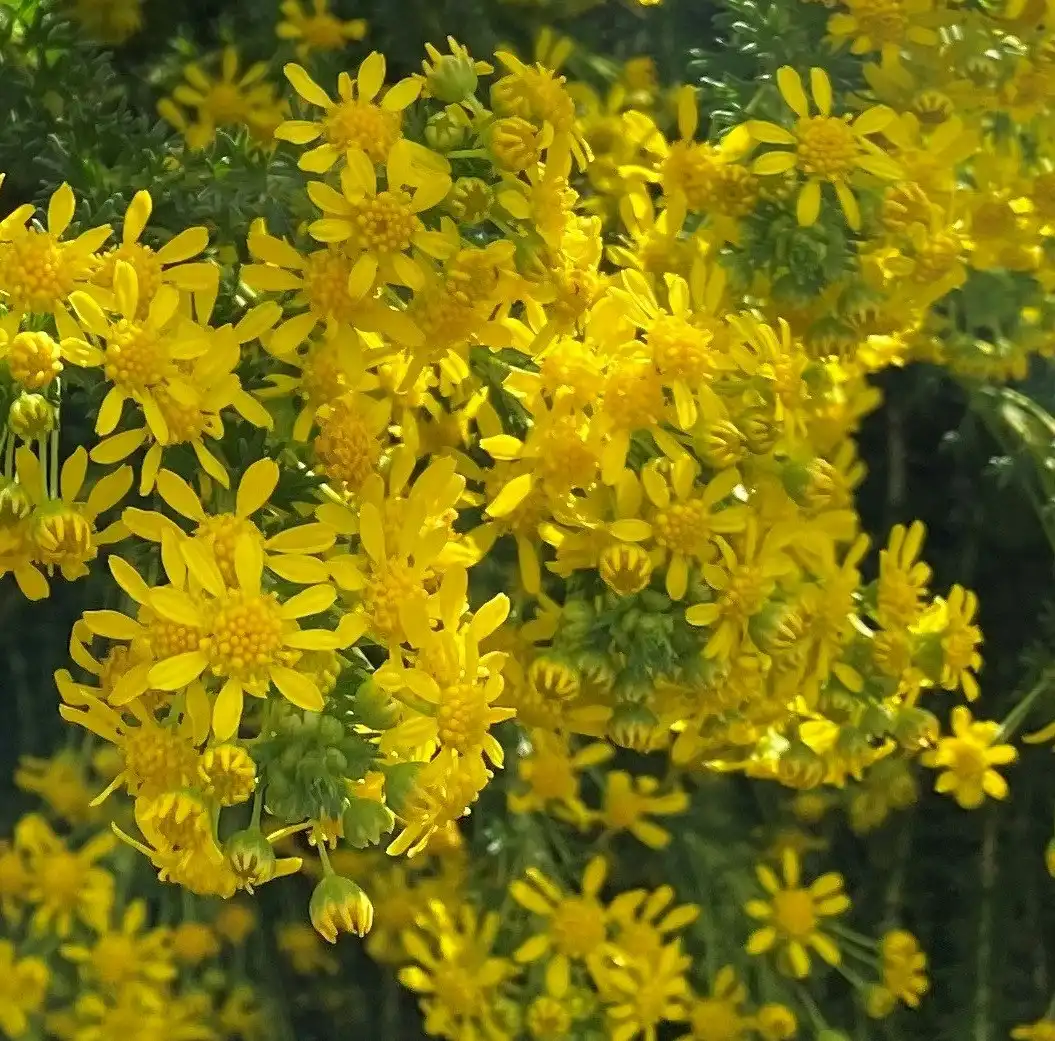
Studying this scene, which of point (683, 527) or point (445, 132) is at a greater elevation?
point (445, 132)

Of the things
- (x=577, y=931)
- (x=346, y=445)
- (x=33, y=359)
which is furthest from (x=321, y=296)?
(x=577, y=931)

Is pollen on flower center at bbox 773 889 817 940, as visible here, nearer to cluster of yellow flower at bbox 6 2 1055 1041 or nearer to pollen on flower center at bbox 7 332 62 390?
cluster of yellow flower at bbox 6 2 1055 1041

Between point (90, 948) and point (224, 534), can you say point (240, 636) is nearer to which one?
point (224, 534)

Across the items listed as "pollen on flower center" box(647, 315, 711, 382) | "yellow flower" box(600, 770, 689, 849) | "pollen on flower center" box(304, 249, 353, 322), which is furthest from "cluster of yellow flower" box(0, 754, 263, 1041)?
"pollen on flower center" box(647, 315, 711, 382)

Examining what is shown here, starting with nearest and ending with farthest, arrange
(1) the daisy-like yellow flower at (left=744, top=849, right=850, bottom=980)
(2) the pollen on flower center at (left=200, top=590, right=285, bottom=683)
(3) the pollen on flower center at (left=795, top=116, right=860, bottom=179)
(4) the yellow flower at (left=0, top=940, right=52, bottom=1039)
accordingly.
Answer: (2) the pollen on flower center at (left=200, top=590, right=285, bottom=683)
(3) the pollen on flower center at (left=795, top=116, right=860, bottom=179)
(4) the yellow flower at (left=0, top=940, right=52, bottom=1039)
(1) the daisy-like yellow flower at (left=744, top=849, right=850, bottom=980)

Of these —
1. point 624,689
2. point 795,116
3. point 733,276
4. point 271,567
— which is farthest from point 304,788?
point 795,116

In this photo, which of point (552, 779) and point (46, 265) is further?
point (552, 779)
